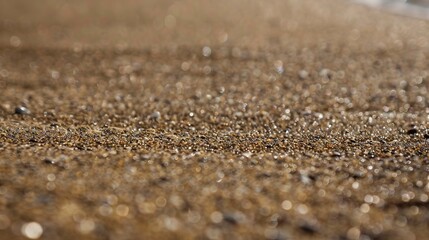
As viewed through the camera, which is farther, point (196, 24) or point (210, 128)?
point (196, 24)

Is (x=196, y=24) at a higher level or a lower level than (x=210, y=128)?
lower

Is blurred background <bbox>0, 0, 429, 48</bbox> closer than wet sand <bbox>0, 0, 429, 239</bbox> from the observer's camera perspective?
No

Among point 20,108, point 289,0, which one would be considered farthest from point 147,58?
point 289,0

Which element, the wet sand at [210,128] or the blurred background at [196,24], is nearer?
the wet sand at [210,128]

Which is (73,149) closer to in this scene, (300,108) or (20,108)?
(20,108)
